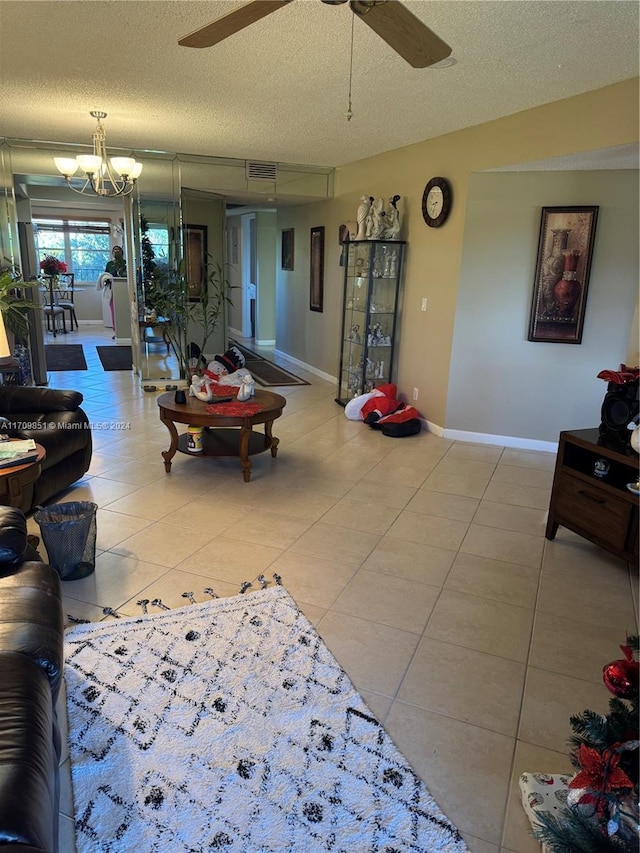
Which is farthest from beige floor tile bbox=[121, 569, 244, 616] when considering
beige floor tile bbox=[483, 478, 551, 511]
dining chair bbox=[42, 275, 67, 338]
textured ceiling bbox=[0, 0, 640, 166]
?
dining chair bbox=[42, 275, 67, 338]

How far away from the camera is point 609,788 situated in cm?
141

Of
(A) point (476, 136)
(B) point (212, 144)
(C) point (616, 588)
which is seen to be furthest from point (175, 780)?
(B) point (212, 144)

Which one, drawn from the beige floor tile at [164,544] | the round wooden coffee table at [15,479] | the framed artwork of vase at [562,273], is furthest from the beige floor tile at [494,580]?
the framed artwork of vase at [562,273]

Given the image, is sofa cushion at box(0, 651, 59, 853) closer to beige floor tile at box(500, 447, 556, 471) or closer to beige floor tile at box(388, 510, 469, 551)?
beige floor tile at box(388, 510, 469, 551)

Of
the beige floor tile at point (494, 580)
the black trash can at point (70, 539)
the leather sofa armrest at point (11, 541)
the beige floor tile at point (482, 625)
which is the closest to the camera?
the leather sofa armrest at point (11, 541)

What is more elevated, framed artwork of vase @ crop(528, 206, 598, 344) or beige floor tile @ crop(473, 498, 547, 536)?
framed artwork of vase @ crop(528, 206, 598, 344)

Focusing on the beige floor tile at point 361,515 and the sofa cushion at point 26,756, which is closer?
the sofa cushion at point 26,756

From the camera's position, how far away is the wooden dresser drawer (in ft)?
9.42

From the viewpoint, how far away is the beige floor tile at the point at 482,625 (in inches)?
96.1

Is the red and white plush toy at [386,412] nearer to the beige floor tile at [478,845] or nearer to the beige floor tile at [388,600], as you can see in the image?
the beige floor tile at [388,600]

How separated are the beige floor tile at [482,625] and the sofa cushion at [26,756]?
5.17 feet

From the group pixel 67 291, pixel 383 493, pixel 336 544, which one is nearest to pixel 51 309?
pixel 67 291

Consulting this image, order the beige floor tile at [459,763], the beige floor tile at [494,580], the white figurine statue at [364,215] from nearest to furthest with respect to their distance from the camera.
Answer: the beige floor tile at [459,763], the beige floor tile at [494,580], the white figurine statue at [364,215]

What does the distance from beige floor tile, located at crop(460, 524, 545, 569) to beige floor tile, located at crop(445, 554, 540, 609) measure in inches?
2.3
